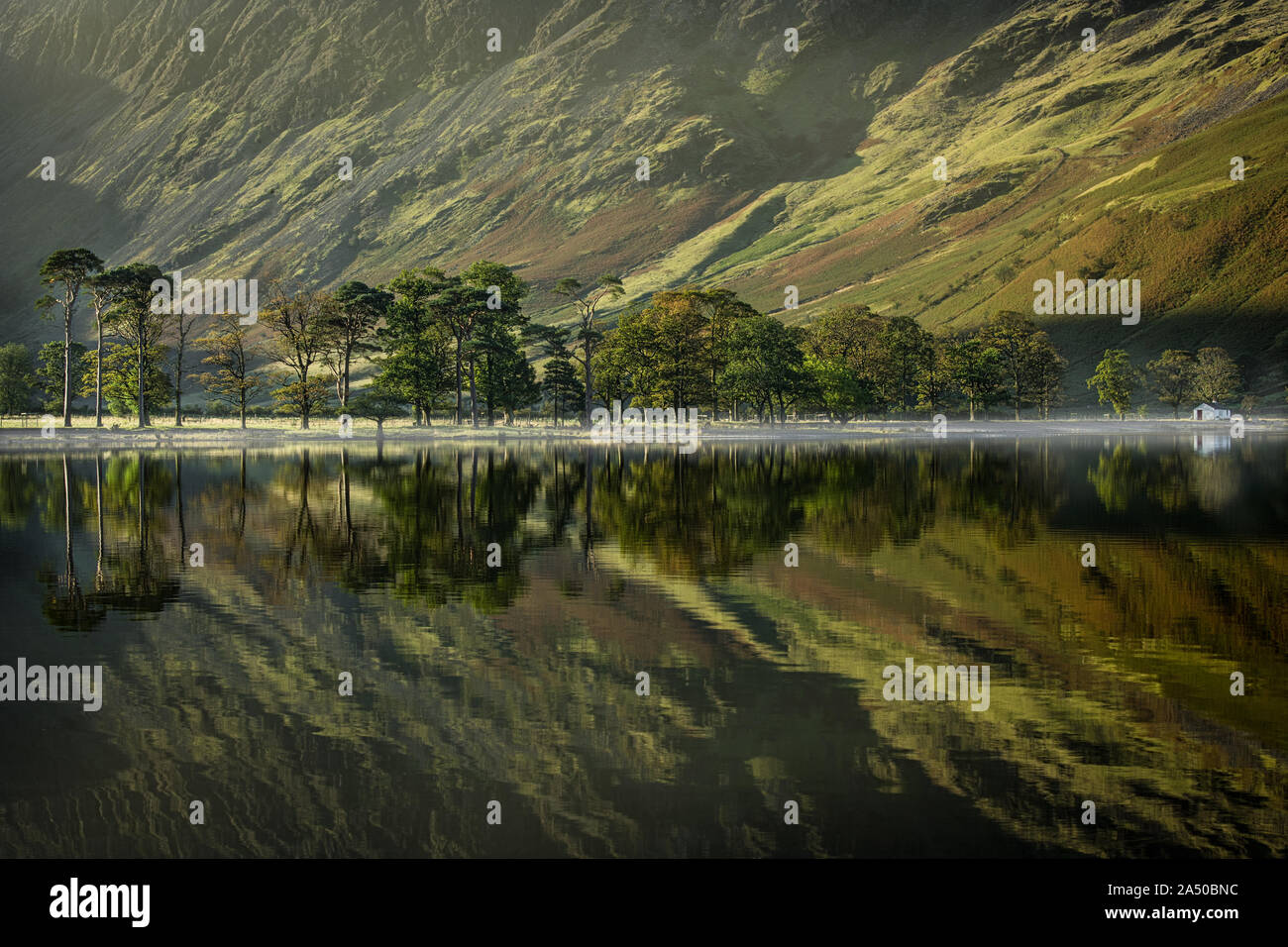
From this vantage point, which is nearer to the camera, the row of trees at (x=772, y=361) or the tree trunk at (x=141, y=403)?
A: the tree trunk at (x=141, y=403)

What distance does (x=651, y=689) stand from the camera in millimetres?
15570

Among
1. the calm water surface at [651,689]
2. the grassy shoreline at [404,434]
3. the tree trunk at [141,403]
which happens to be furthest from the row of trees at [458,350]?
the calm water surface at [651,689]

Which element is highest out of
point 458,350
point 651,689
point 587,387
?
point 458,350

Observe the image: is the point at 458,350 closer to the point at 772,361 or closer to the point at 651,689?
the point at 772,361

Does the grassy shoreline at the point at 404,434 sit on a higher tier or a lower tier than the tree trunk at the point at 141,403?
lower

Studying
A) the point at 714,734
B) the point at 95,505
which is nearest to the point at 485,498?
the point at 95,505

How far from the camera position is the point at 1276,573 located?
2581 cm

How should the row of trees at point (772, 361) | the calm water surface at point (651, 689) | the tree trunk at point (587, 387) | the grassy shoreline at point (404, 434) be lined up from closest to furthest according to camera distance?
1. the calm water surface at point (651, 689)
2. the grassy shoreline at point (404, 434)
3. the row of trees at point (772, 361)
4. the tree trunk at point (587, 387)

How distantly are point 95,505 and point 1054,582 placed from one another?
36.9 meters

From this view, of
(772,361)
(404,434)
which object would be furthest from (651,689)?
(772,361)

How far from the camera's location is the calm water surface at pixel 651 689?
10984mm

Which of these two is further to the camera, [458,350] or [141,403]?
[141,403]

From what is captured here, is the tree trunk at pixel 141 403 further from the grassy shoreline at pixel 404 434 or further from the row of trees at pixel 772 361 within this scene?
the row of trees at pixel 772 361

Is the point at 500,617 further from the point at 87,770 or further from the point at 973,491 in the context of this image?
the point at 973,491
